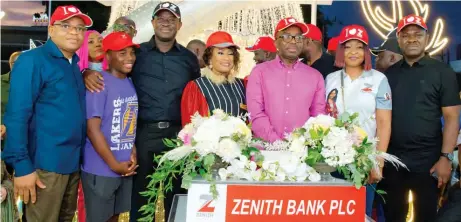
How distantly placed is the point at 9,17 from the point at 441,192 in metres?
9.73

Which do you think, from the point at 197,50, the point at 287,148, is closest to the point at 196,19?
the point at 197,50

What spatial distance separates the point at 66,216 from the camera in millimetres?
3316

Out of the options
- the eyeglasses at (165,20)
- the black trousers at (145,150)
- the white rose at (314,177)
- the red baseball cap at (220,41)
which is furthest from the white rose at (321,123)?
the eyeglasses at (165,20)

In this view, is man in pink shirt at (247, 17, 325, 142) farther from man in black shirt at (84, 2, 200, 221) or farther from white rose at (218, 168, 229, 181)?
white rose at (218, 168, 229, 181)

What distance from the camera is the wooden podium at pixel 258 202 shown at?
235cm

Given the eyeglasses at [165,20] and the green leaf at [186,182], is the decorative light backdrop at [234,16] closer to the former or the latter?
the eyeglasses at [165,20]

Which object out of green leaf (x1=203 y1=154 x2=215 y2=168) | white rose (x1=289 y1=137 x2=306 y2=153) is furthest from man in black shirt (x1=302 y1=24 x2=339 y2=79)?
green leaf (x1=203 y1=154 x2=215 y2=168)

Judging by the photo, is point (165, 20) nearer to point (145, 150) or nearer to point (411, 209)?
point (145, 150)

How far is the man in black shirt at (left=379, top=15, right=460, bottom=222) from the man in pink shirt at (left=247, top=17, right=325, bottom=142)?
775 mm

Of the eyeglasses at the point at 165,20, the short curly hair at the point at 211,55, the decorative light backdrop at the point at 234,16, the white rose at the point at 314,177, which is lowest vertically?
the white rose at the point at 314,177

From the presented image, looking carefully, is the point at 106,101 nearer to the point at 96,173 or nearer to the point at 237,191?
the point at 96,173

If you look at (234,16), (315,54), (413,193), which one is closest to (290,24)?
(315,54)

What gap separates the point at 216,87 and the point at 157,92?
1.62 ft

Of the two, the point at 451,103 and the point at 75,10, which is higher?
the point at 75,10
